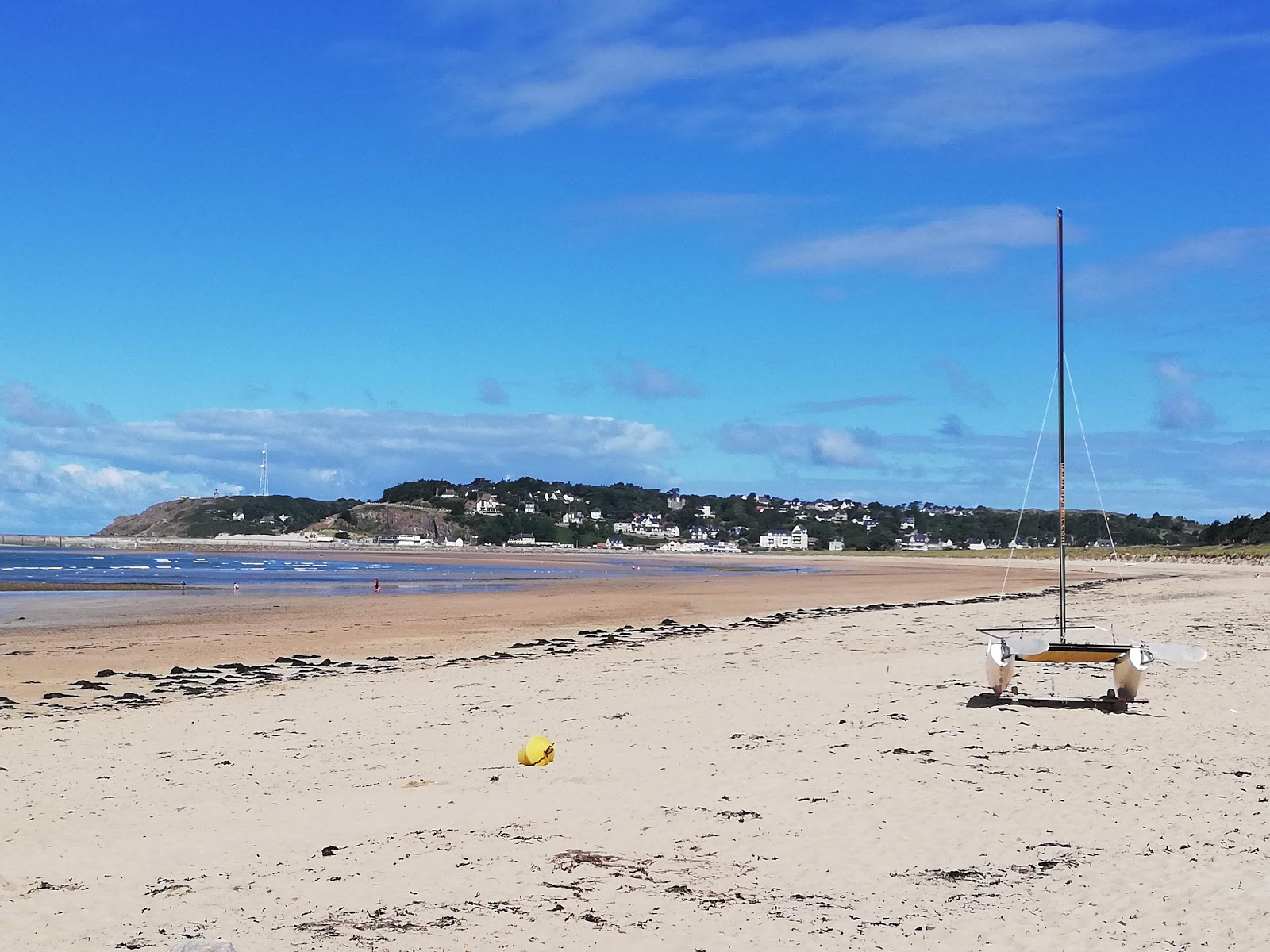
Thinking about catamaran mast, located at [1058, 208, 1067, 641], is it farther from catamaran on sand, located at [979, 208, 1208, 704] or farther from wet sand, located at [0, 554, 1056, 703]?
wet sand, located at [0, 554, 1056, 703]

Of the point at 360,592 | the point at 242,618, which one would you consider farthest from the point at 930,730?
the point at 360,592

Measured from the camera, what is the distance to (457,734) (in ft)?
35.8

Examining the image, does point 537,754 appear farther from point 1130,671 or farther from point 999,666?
point 1130,671

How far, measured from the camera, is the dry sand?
5.71 m

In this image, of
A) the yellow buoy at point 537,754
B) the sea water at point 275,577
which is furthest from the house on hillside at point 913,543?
the yellow buoy at point 537,754

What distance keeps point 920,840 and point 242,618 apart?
23568mm

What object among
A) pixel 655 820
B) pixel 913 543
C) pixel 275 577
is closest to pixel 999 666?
pixel 655 820

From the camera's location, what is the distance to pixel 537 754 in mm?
9211

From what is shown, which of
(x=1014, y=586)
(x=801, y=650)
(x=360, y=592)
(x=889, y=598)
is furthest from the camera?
(x=1014, y=586)

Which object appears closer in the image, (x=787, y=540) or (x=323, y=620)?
(x=323, y=620)

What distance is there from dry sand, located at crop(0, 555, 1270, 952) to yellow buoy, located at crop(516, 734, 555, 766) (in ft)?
0.51

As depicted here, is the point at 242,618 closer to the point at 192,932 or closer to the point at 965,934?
the point at 192,932

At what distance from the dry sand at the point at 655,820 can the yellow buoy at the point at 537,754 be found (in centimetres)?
15

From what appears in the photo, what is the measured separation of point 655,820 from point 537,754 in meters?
1.85
